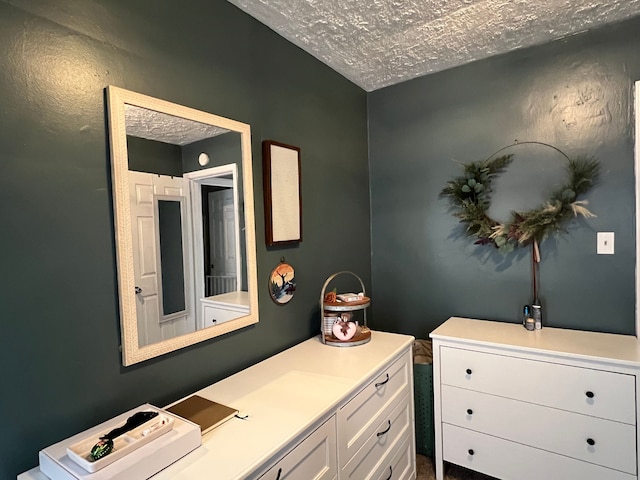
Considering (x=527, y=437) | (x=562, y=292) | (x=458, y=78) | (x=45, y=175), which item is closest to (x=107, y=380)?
(x=45, y=175)

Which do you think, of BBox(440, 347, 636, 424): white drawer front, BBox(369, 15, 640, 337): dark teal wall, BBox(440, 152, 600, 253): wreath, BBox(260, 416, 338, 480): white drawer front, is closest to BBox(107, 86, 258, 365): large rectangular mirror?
BBox(260, 416, 338, 480): white drawer front

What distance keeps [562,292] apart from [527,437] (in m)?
0.79

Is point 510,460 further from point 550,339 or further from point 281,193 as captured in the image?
point 281,193

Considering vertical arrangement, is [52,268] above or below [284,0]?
below

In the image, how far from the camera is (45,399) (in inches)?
38.4

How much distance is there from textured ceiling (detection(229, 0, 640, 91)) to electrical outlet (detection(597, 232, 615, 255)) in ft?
3.57

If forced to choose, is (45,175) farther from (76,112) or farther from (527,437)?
(527,437)

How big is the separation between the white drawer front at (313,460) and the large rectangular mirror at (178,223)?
1.82ft

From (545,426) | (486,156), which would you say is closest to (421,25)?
(486,156)

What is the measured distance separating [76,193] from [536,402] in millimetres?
2074

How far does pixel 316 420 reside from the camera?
3.77 feet

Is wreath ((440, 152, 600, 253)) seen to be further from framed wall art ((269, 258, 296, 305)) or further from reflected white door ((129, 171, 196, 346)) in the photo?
reflected white door ((129, 171, 196, 346))

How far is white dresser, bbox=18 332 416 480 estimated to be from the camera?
974 millimetres

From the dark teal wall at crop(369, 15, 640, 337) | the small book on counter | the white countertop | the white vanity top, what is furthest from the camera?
the dark teal wall at crop(369, 15, 640, 337)
